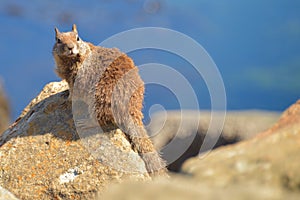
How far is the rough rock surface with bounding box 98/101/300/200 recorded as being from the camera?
8.12ft

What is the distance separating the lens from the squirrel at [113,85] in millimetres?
7695

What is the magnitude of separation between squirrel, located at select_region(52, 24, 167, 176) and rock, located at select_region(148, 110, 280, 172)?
2624 millimetres

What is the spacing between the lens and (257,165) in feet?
9.06

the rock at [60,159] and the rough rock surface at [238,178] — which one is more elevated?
Result: the rock at [60,159]

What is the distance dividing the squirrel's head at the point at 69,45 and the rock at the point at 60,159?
3.43 feet

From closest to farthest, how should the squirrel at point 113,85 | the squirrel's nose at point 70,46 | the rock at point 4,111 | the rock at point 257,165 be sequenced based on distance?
the rock at point 257,165 → the squirrel at point 113,85 → the squirrel's nose at point 70,46 → the rock at point 4,111

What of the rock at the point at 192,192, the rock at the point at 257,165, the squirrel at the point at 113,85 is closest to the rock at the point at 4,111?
the squirrel at the point at 113,85

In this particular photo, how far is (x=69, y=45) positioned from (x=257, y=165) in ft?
21.2

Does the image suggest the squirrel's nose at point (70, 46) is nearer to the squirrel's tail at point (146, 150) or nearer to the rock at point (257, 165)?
the squirrel's tail at point (146, 150)

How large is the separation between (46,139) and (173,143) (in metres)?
4.10

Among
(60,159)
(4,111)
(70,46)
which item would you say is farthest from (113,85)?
(4,111)

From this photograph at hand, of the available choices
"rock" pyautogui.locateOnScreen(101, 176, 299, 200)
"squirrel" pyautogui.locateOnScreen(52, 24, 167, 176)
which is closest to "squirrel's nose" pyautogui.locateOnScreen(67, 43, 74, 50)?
"squirrel" pyautogui.locateOnScreen(52, 24, 167, 176)

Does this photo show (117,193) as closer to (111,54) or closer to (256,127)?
(111,54)

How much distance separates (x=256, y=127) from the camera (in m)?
11.5
